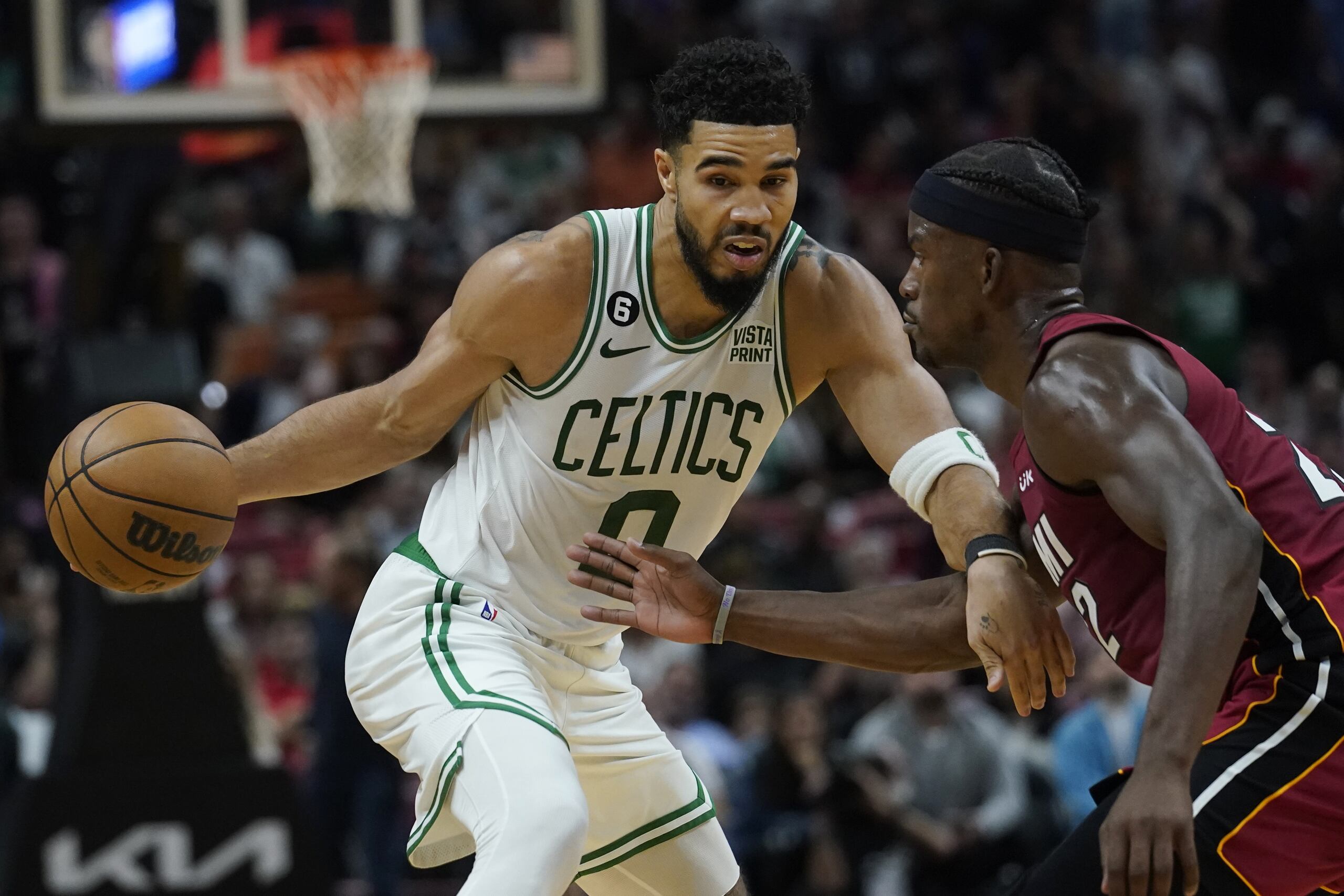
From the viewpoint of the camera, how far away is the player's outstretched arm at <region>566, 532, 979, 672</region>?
4.19 meters

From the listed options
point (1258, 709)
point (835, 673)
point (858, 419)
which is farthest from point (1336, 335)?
point (1258, 709)

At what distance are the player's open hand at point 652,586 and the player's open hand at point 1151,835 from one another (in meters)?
1.26

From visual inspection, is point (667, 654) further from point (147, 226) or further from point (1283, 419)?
point (1283, 419)

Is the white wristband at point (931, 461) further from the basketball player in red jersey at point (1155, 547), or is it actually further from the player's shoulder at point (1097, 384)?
the player's shoulder at point (1097, 384)

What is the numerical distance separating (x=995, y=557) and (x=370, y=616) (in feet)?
5.18

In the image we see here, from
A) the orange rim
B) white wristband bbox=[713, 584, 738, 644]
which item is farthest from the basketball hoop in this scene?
white wristband bbox=[713, 584, 738, 644]

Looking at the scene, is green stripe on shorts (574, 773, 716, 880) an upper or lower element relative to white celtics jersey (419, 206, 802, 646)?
lower

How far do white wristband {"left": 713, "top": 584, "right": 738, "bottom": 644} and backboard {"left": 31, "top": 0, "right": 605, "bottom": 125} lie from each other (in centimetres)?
520

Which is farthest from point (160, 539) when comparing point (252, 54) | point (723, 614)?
point (252, 54)

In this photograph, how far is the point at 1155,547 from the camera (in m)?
3.38

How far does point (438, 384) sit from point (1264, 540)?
2.06 m

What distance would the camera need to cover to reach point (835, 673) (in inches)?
382

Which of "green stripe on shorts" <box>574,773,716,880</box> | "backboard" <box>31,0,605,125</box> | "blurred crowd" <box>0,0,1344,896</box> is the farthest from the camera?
"blurred crowd" <box>0,0,1344,896</box>

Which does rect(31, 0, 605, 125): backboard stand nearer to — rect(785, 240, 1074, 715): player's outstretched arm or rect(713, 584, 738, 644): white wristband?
rect(785, 240, 1074, 715): player's outstretched arm
